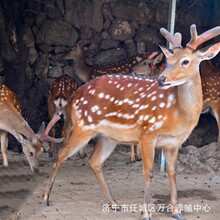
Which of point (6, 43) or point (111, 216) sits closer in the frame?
point (111, 216)

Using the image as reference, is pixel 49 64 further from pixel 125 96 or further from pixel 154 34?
pixel 125 96

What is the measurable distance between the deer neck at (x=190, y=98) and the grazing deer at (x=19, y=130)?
5.92 ft

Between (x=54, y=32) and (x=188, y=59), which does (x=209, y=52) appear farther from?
(x=54, y=32)

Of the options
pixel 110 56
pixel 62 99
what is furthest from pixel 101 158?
pixel 110 56

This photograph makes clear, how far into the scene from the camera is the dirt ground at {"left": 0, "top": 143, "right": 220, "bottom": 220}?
593 cm

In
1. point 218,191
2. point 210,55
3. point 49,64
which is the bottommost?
point 218,191

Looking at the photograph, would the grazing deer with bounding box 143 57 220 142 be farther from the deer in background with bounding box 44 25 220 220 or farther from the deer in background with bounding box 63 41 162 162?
the deer in background with bounding box 44 25 220 220

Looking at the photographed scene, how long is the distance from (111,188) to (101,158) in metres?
0.78

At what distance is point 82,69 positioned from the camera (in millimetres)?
10336

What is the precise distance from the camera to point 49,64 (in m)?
10.5

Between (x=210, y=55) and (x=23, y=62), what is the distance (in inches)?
188

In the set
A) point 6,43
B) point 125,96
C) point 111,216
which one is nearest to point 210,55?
point 125,96

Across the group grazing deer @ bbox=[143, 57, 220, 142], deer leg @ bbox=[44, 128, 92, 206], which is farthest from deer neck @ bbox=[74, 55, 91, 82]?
deer leg @ bbox=[44, 128, 92, 206]

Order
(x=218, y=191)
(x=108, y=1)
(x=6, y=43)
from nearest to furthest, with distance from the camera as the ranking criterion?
(x=218, y=191) → (x=6, y=43) → (x=108, y=1)
